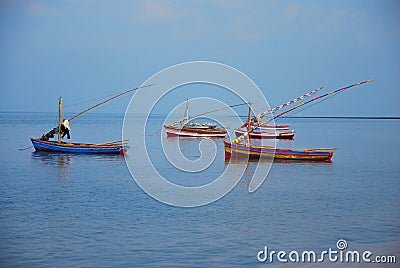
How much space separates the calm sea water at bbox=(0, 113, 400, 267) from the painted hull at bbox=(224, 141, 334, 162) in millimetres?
4902

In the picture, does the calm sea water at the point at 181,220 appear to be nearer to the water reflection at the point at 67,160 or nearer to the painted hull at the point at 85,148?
the water reflection at the point at 67,160

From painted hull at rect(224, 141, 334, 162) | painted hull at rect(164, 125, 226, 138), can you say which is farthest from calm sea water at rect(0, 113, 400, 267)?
painted hull at rect(164, 125, 226, 138)

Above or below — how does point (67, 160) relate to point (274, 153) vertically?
below

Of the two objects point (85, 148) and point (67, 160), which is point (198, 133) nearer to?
point (85, 148)

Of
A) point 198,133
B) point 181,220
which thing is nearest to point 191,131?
point 198,133

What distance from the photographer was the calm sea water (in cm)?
1027

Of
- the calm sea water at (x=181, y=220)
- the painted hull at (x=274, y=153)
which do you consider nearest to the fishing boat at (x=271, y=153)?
the painted hull at (x=274, y=153)

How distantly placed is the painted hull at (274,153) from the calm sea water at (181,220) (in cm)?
490

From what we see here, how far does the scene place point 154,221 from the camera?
13.0m

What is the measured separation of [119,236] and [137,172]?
1182cm

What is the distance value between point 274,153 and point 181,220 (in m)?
14.8

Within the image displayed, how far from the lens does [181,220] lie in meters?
13.2

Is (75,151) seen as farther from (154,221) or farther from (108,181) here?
(154,221)

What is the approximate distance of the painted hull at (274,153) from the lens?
27031 mm
